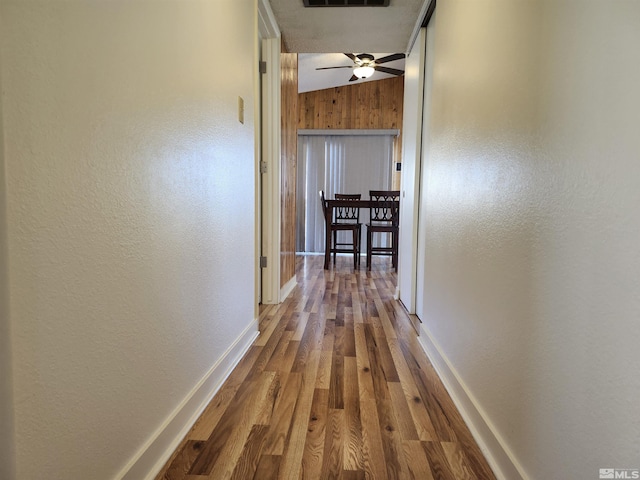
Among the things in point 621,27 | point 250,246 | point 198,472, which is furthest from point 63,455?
point 250,246

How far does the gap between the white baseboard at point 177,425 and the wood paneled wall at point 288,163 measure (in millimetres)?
1366

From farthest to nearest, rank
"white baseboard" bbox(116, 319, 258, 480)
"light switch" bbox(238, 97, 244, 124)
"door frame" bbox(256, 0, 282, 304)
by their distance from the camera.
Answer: "door frame" bbox(256, 0, 282, 304) → "light switch" bbox(238, 97, 244, 124) → "white baseboard" bbox(116, 319, 258, 480)

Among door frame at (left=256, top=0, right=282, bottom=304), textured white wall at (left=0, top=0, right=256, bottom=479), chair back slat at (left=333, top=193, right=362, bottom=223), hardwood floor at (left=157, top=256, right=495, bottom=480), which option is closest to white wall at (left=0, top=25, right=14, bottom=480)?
textured white wall at (left=0, top=0, right=256, bottom=479)

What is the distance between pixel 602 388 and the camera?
0.61 meters

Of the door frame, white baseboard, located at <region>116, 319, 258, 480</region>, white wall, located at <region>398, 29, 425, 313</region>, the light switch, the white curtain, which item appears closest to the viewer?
white baseboard, located at <region>116, 319, 258, 480</region>

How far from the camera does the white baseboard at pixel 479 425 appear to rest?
36.1 inches

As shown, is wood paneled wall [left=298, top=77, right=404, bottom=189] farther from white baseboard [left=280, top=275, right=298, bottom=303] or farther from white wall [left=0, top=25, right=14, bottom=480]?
white wall [left=0, top=25, right=14, bottom=480]

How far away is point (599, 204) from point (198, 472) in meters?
1.12

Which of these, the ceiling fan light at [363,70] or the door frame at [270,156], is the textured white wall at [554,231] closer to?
the door frame at [270,156]

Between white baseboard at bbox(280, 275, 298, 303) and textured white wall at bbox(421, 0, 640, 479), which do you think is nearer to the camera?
textured white wall at bbox(421, 0, 640, 479)

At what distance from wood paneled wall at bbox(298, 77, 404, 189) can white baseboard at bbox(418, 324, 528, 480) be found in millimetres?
4748

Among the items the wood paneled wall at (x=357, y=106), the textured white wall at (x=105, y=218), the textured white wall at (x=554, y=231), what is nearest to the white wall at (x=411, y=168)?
the textured white wall at (x=554, y=231)

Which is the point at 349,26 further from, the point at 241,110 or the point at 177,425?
the point at 177,425

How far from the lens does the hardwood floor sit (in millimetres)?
994
